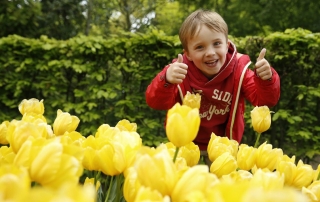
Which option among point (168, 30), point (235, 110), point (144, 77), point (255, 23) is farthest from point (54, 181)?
point (168, 30)

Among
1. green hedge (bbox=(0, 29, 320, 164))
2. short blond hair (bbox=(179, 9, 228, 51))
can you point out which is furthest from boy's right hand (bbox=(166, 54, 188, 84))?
green hedge (bbox=(0, 29, 320, 164))

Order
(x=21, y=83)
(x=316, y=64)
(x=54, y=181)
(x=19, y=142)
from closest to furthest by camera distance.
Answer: (x=54, y=181)
(x=19, y=142)
(x=316, y=64)
(x=21, y=83)

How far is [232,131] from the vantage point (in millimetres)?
2617

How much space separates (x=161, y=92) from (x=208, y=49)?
1.28 feet

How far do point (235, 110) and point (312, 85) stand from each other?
6.61ft

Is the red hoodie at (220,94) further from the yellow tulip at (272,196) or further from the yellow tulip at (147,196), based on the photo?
the yellow tulip at (272,196)

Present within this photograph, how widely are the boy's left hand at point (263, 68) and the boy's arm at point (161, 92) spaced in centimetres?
47

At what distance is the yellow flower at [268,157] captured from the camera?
0.93 metres

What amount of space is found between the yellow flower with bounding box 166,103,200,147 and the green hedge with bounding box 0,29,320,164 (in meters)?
3.43

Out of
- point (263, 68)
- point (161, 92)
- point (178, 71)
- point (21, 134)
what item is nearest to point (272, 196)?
point (21, 134)

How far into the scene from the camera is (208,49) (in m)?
2.45

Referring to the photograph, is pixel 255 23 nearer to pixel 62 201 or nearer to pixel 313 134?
pixel 313 134

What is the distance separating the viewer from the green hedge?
13.5ft

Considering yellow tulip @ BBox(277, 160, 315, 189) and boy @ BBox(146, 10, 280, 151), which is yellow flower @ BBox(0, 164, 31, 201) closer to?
yellow tulip @ BBox(277, 160, 315, 189)
